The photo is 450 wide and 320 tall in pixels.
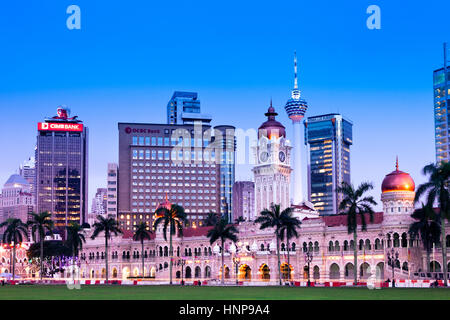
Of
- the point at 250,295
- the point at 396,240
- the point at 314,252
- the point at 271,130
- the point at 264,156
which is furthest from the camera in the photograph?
the point at 264,156

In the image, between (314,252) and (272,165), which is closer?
(314,252)

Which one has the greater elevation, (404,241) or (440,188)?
(440,188)

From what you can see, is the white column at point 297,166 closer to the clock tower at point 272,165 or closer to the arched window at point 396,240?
the clock tower at point 272,165

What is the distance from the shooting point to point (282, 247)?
408 ft

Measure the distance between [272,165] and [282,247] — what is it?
39.2 m

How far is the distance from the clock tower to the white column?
8841mm

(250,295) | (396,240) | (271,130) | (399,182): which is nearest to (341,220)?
(396,240)

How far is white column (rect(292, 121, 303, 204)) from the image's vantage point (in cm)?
17575

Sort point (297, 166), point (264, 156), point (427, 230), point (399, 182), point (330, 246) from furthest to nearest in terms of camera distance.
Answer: point (297, 166)
point (264, 156)
point (330, 246)
point (399, 182)
point (427, 230)

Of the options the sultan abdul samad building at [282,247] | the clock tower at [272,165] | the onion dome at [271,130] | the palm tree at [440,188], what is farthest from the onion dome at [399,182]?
the onion dome at [271,130]

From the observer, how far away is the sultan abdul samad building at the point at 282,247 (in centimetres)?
10488

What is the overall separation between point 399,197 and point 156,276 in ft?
171

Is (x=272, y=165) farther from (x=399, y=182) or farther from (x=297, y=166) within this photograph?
(x=399, y=182)

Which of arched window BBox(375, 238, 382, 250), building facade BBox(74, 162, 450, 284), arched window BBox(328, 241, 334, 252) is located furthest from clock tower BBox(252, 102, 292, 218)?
arched window BBox(375, 238, 382, 250)
